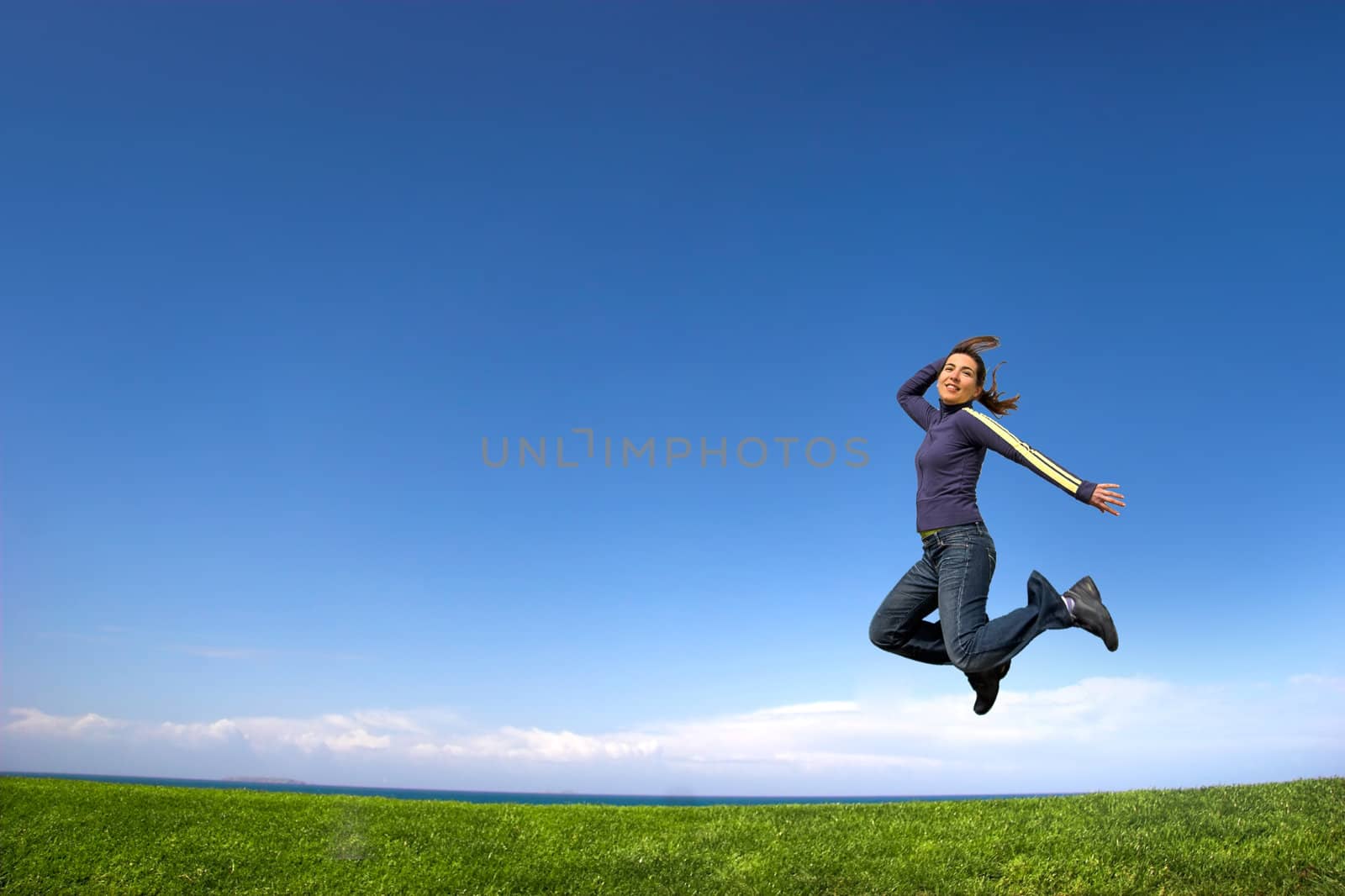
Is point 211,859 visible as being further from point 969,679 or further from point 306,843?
point 969,679

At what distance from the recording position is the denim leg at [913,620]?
651cm

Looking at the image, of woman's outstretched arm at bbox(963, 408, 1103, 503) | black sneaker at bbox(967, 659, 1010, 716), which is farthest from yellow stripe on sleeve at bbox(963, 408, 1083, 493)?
black sneaker at bbox(967, 659, 1010, 716)

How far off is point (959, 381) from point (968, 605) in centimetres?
164

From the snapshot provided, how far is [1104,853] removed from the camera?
10.0m

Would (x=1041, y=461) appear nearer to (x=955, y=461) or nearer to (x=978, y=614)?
(x=955, y=461)

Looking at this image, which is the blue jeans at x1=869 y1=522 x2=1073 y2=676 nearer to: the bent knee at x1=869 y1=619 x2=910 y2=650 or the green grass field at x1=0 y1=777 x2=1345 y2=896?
the bent knee at x1=869 y1=619 x2=910 y2=650

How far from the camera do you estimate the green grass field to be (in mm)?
9703

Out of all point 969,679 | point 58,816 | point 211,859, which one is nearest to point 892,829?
point 969,679

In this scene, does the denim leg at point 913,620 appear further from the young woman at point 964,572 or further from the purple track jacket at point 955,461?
the purple track jacket at point 955,461

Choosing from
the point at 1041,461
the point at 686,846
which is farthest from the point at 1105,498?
the point at 686,846

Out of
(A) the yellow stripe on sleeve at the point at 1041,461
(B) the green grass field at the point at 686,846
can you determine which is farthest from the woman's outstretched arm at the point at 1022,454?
(B) the green grass field at the point at 686,846

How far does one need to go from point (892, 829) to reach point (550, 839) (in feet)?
13.8

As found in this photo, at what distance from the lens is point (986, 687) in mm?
6410

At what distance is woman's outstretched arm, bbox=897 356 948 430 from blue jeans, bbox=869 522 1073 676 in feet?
3.20
